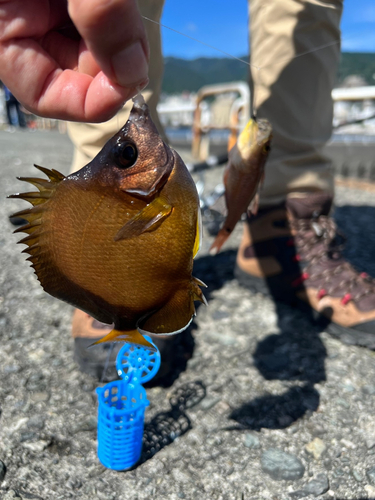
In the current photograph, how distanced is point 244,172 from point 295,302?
1057mm

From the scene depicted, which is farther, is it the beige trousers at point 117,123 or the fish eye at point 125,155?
the beige trousers at point 117,123

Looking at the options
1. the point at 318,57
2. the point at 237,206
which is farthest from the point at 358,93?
the point at 237,206

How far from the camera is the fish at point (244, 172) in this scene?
161cm

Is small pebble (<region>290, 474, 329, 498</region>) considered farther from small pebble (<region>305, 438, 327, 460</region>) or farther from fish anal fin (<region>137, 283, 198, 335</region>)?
fish anal fin (<region>137, 283, 198, 335</region>)

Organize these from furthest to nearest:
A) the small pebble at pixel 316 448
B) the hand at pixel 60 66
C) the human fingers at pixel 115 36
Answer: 1. the small pebble at pixel 316 448
2. the hand at pixel 60 66
3. the human fingers at pixel 115 36

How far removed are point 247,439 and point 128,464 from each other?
0.47m

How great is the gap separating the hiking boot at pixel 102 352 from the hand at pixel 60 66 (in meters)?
1.03

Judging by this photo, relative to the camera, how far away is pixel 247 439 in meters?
1.47

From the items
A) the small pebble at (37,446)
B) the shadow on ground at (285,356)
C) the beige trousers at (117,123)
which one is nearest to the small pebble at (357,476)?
the shadow on ground at (285,356)

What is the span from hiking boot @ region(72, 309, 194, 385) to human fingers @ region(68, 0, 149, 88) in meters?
1.14

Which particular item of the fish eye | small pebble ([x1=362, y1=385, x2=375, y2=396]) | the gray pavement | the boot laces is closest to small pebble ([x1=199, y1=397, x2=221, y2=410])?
the gray pavement

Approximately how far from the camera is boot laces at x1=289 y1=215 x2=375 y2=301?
2150 millimetres

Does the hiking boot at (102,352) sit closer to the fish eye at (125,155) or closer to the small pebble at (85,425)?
the small pebble at (85,425)

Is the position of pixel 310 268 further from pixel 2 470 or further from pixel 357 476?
pixel 2 470
